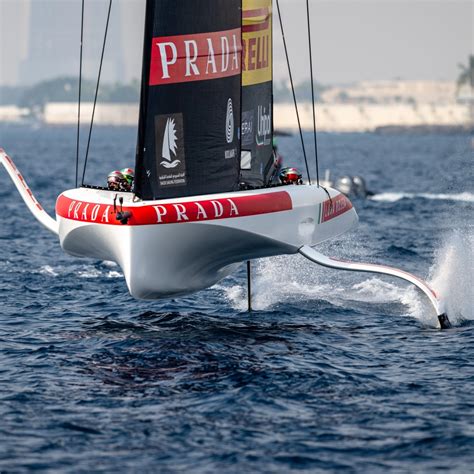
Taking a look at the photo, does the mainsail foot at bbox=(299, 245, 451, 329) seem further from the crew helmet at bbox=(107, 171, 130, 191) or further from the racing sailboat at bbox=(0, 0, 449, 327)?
the crew helmet at bbox=(107, 171, 130, 191)

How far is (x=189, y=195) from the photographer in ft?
50.9

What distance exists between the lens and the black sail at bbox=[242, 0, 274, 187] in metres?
18.7

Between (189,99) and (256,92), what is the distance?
3885 mm

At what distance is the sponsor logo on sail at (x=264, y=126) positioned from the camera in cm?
1909

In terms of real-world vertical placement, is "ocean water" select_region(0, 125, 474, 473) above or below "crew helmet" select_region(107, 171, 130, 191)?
below

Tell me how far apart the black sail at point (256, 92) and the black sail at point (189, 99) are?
2583mm

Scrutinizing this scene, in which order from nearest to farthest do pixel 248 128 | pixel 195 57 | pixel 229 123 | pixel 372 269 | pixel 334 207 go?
pixel 195 57
pixel 229 123
pixel 372 269
pixel 334 207
pixel 248 128

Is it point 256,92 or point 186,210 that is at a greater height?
A: point 256,92

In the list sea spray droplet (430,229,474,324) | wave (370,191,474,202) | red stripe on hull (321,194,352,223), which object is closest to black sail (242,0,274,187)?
red stripe on hull (321,194,352,223)

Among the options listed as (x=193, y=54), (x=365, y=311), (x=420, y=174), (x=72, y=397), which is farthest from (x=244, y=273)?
(x=420, y=174)

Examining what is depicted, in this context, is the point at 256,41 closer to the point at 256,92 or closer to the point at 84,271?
the point at 256,92

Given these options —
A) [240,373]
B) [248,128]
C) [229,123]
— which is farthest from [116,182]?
[240,373]

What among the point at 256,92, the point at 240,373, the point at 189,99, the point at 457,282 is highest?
the point at 256,92

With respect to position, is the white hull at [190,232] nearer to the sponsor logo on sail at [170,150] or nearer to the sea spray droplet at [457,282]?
the sponsor logo on sail at [170,150]
